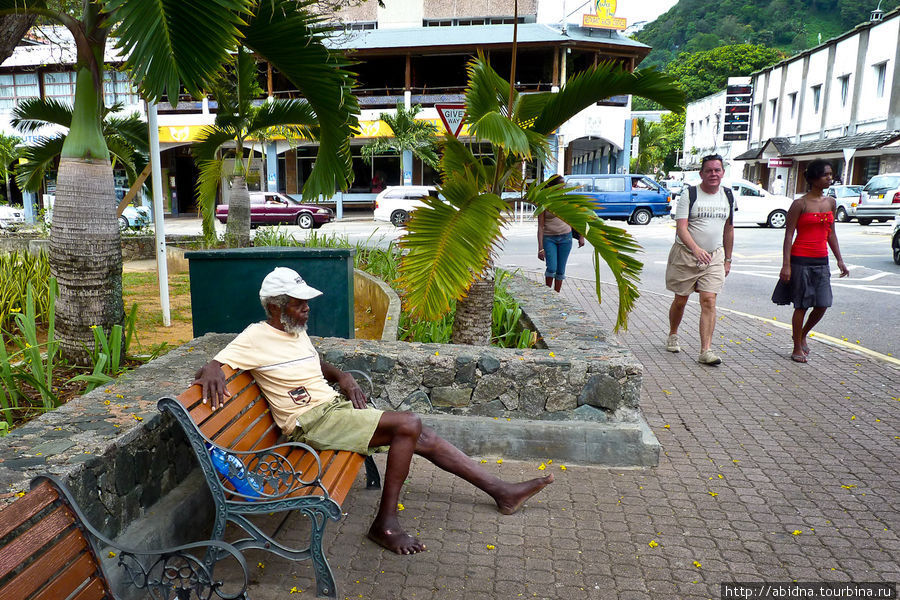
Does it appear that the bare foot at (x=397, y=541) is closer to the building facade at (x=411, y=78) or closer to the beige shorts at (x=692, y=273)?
the beige shorts at (x=692, y=273)

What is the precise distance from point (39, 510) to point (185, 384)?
1.75m

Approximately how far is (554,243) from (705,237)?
93.2 inches

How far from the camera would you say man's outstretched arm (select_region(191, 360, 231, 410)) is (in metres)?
2.95

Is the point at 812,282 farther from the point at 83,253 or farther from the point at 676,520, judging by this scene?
the point at 83,253

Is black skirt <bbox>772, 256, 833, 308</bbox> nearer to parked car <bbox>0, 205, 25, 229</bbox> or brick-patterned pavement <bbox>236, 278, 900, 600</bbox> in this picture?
brick-patterned pavement <bbox>236, 278, 900, 600</bbox>

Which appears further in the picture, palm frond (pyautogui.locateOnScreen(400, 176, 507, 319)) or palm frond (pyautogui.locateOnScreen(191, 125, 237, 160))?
palm frond (pyautogui.locateOnScreen(191, 125, 237, 160))

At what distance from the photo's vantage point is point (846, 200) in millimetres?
25484

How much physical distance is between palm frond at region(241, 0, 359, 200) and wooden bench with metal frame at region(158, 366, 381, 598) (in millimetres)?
2692

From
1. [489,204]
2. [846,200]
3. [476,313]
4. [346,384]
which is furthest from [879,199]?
[346,384]

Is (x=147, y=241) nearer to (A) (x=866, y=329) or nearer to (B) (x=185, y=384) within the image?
(B) (x=185, y=384)

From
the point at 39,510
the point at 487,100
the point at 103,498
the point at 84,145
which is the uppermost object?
the point at 487,100

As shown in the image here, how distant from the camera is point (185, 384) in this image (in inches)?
146

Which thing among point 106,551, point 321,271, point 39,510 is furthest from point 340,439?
point 321,271

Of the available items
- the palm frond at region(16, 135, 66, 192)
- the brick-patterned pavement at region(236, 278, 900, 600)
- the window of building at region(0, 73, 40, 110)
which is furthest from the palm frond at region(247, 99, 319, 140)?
the window of building at region(0, 73, 40, 110)
